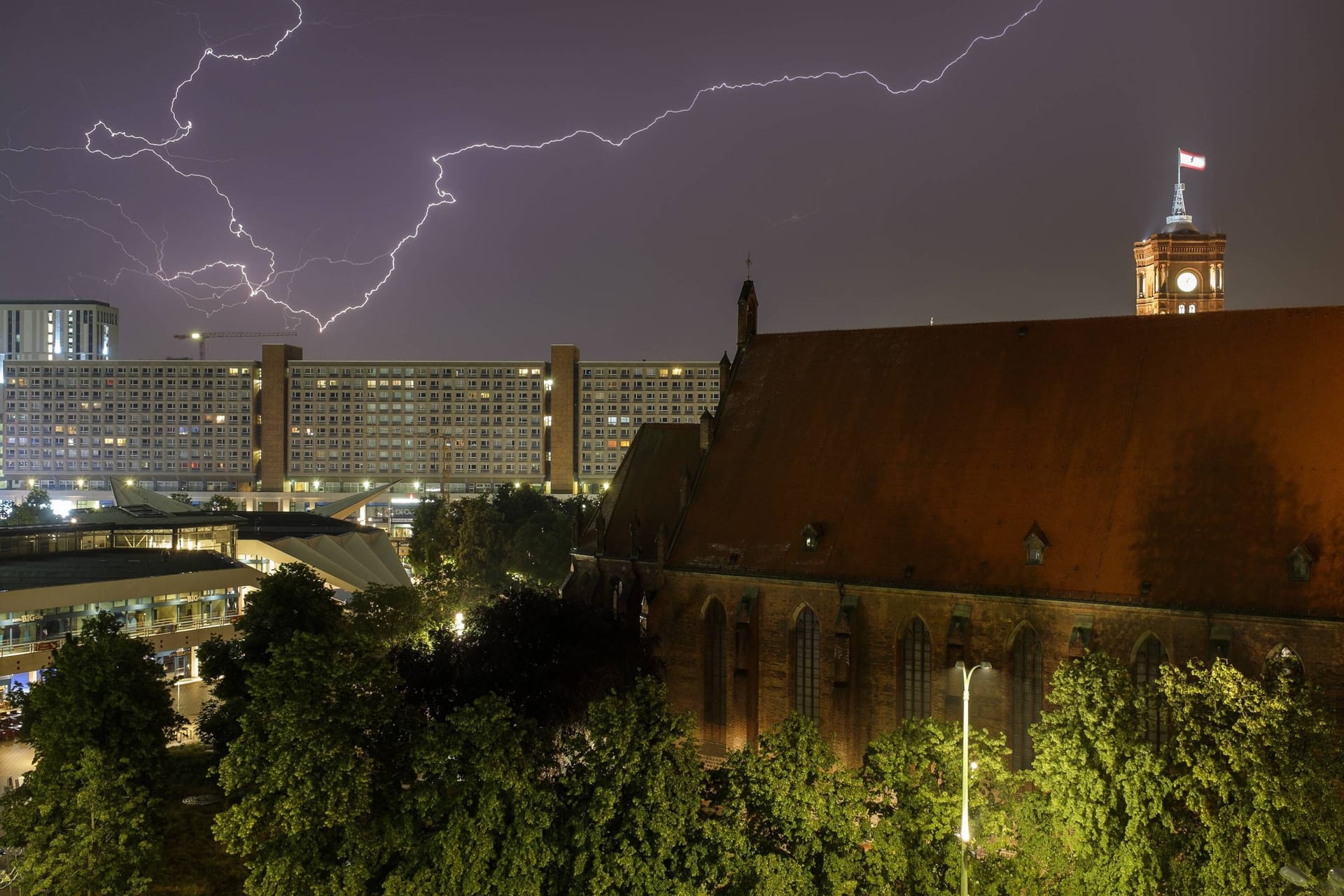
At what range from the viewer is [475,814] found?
33656 millimetres

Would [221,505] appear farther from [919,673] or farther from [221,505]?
[919,673]

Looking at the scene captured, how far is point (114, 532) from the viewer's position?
78.4m

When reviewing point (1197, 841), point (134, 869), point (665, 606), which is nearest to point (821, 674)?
point (665, 606)

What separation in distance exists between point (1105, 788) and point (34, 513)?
137 m

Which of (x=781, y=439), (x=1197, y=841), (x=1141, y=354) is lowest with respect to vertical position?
(x=1197, y=841)

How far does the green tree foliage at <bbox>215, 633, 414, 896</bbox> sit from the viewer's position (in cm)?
3247

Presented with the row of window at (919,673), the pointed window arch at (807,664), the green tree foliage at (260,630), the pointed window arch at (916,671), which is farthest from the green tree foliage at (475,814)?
the pointed window arch at (916,671)

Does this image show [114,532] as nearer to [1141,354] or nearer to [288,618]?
[288,618]

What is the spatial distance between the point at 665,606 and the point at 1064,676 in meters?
22.4

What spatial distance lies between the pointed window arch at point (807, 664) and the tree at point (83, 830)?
26887mm

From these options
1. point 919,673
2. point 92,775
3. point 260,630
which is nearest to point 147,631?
point 260,630

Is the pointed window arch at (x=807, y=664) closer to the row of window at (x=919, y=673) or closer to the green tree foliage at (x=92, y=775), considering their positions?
the row of window at (x=919, y=673)

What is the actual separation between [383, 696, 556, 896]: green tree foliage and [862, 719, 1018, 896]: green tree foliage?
35.5 feet

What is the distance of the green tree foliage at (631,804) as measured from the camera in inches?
1293
